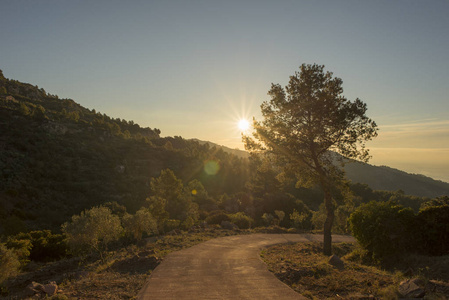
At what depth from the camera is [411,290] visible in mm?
9211

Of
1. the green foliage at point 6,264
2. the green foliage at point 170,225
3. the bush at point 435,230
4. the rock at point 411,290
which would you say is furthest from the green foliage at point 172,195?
the rock at point 411,290

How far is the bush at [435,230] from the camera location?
46.9 ft

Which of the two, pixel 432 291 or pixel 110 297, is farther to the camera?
pixel 110 297

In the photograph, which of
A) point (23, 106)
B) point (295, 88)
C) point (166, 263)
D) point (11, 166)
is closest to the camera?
point (166, 263)

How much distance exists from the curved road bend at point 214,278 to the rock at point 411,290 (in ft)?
12.4

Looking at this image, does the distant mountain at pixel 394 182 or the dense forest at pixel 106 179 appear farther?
the distant mountain at pixel 394 182

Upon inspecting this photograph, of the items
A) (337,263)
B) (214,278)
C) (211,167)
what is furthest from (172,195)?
(211,167)

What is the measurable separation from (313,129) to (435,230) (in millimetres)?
9276

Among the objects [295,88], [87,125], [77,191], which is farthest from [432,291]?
[87,125]

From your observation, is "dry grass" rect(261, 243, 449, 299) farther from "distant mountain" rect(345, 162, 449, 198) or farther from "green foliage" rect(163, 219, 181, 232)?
"distant mountain" rect(345, 162, 449, 198)

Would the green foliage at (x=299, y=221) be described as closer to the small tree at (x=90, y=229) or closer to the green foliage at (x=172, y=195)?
the green foliage at (x=172, y=195)

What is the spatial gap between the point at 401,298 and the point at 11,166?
81.7 m

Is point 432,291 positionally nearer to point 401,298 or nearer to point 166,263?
point 401,298

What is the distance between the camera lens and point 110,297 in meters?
11.3
